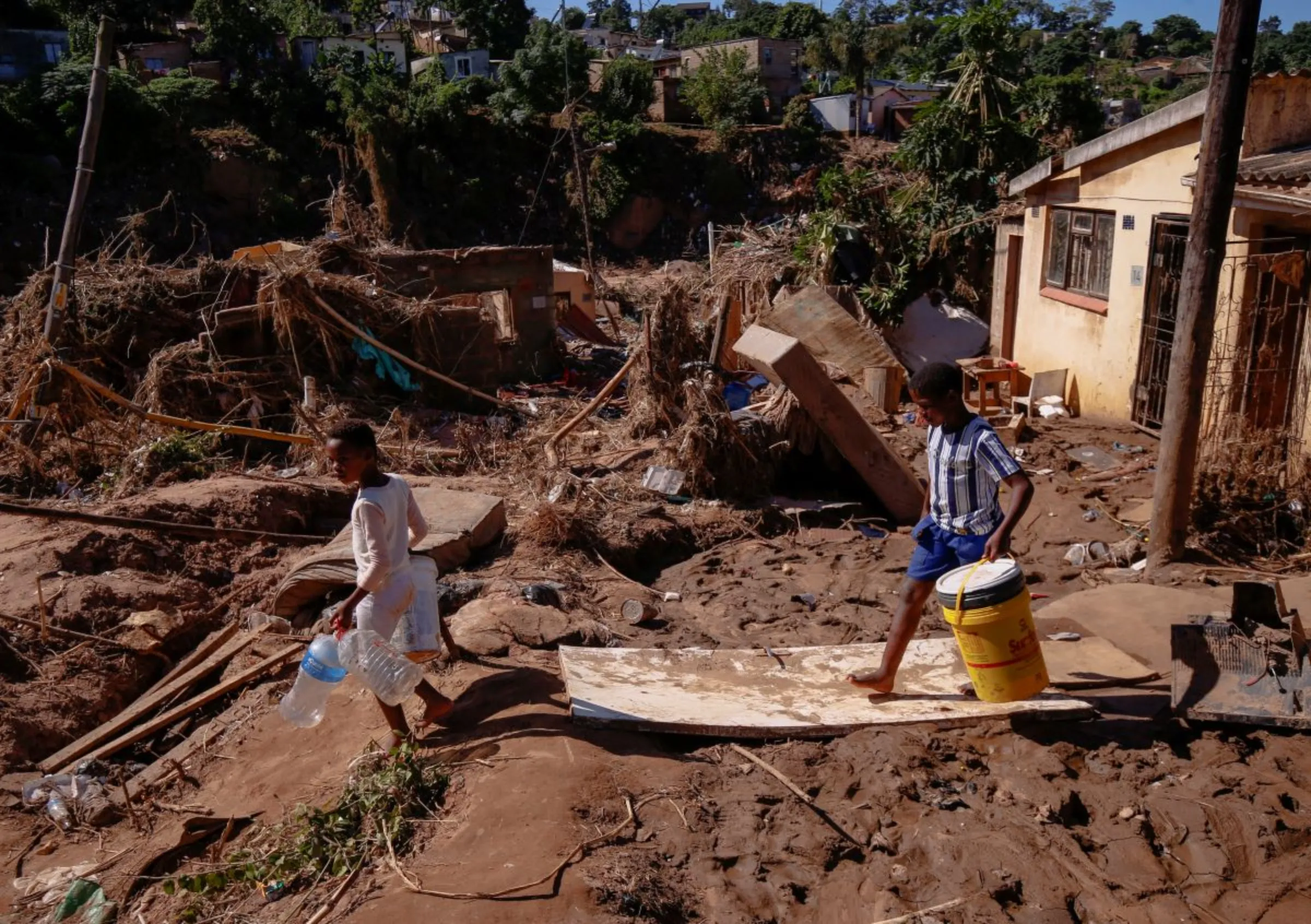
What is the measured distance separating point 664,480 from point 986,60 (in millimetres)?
10379

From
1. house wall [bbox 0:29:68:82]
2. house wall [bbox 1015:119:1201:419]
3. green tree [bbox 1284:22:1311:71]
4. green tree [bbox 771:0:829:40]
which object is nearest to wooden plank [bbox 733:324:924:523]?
→ house wall [bbox 1015:119:1201:419]

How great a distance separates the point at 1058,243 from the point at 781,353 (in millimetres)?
6132

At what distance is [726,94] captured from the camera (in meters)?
37.1

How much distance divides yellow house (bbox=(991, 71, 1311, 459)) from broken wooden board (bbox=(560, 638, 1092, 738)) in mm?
3338

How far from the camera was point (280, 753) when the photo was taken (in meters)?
4.92

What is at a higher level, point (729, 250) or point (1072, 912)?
point (729, 250)

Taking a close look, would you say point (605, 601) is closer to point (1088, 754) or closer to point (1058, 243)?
point (1088, 754)

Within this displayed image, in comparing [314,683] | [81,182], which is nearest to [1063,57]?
[81,182]

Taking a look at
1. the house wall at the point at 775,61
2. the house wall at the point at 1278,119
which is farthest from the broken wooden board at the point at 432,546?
the house wall at the point at 775,61

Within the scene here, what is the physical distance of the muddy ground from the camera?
3.32 metres

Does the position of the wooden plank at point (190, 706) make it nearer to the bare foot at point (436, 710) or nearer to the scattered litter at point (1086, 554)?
the bare foot at point (436, 710)

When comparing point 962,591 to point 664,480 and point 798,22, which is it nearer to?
Answer: point 664,480

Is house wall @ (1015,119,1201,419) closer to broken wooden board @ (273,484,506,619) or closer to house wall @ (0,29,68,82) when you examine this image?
broken wooden board @ (273,484,506,619)

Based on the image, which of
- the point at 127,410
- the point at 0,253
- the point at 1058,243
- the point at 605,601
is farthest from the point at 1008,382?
the point at 0,253
